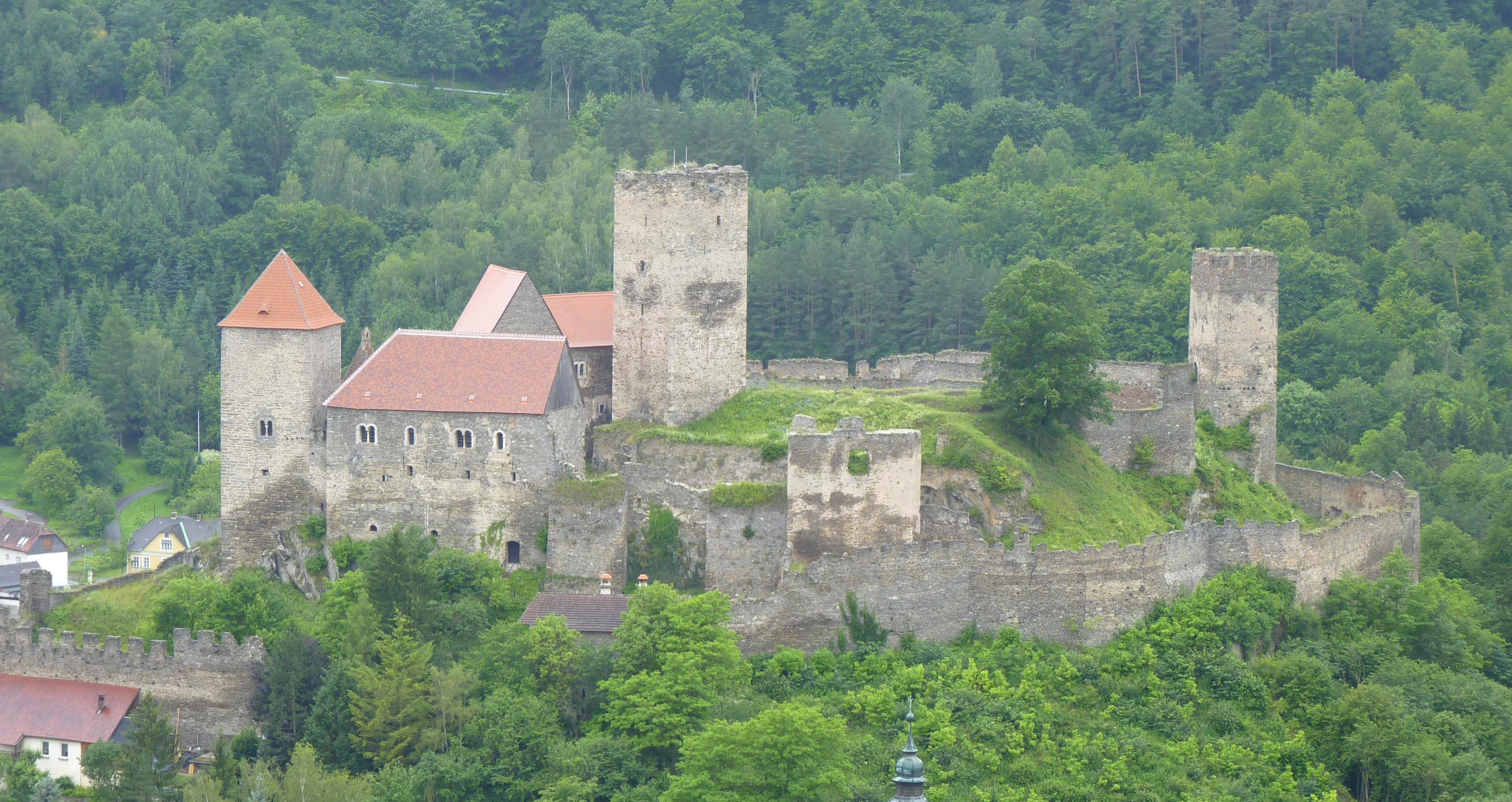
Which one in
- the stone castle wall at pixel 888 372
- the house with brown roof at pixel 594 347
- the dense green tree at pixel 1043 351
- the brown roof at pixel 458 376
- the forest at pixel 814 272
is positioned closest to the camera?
the forest at pixel 814 272

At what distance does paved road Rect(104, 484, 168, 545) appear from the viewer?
93188 mm

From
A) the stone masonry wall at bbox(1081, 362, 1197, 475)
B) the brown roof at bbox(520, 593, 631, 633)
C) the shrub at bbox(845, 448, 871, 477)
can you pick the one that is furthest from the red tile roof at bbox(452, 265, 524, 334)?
the stone masonry wall at bbox(1081, 362, 1197, 475)

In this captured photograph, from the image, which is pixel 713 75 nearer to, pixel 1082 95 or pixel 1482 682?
pixel 1082 95

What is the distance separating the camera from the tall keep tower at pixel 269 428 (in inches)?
2456

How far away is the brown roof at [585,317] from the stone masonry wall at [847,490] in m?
8.88

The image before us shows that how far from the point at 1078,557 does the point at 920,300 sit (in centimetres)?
3534

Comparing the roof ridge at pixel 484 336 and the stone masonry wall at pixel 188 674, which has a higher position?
the roof ridge at pixel 484 336

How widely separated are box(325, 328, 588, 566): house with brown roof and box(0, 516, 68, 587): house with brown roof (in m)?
27.9

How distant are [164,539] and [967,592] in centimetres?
4035

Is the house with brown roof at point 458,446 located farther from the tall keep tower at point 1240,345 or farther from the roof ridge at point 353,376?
the tall keep tower at point 1240,345

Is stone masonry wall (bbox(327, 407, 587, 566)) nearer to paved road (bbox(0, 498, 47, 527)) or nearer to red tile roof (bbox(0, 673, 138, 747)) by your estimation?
red tile roof (bbox(0, 673, 138, 747))

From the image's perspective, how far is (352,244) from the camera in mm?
106938

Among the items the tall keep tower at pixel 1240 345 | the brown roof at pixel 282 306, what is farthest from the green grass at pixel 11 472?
the tall keep tower at pixel 1240 345

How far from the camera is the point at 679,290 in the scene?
205 feet
